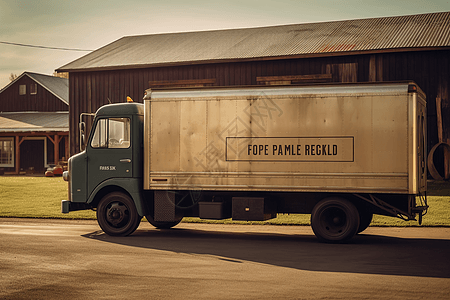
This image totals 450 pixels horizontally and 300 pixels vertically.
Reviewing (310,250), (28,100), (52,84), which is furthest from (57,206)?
(52,84)

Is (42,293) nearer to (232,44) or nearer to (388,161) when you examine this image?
(388,161)

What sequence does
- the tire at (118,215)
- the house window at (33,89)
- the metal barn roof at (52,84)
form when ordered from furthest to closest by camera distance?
the house window at (33,89) < the metal barn roof at (52,84) < the tire at (118,215)

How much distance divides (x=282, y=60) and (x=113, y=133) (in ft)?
47.1

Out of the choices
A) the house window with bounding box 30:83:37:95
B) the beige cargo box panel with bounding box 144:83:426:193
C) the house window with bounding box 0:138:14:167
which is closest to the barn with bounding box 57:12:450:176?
the beige cargo box panel with bounding box 144:83:426:193

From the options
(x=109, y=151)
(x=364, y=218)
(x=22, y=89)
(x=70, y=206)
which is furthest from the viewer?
(x=22, y=89)

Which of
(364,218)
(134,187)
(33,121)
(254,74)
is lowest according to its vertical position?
(364,218)

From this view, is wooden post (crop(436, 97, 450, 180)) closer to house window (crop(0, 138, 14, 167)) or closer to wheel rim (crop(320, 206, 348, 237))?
wheel rim (crop(320, 206, 348, 237))

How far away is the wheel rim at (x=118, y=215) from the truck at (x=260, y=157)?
23 mm

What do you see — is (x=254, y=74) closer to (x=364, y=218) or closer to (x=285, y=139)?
(x=364, y=218)

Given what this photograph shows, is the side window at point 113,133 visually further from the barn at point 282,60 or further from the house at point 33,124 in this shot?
the house at point 33,124

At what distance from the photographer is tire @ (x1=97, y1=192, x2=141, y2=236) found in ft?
44.4

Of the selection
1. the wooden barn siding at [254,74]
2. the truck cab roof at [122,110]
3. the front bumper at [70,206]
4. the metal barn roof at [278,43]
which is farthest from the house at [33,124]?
the truck cab roof at [122,110]

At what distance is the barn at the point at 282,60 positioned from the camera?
24.3 m

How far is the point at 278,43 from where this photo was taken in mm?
A: 28359
